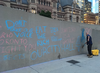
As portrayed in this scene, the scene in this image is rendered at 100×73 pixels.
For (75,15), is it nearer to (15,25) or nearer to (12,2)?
(12,2)

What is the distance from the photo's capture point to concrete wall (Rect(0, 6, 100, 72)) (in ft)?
11.6

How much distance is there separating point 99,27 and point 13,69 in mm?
8020

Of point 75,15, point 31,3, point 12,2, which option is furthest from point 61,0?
point 12,2

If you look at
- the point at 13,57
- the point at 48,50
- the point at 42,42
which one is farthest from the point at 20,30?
the point at 48,50

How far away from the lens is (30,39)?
4.16 metres

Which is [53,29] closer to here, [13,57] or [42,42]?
[42,42]

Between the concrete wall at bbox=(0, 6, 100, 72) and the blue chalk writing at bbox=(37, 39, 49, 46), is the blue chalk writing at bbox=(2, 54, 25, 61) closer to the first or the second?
the concrete wall at bbox=(0, 6, 100, 72)

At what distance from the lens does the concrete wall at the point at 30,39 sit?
3541mm

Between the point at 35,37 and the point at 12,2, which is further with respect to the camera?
the point at 12,2

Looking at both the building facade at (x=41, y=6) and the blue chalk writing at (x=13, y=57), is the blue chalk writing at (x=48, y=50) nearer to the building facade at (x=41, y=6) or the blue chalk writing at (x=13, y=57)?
the blue chalk writing at (x=13, y=57)

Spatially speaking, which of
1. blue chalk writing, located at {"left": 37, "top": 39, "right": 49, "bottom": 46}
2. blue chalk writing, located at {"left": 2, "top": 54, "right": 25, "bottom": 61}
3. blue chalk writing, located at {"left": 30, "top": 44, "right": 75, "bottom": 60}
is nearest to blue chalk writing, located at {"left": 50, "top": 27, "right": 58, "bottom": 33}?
blue chalk writing, located at {"left": 37, "top": 39, "right": 49, "bottom": 46}

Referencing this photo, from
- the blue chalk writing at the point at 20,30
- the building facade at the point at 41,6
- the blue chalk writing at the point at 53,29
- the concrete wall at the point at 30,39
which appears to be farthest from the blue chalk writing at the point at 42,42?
the building facade at the point at 41,6

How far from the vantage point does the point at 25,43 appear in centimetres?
402

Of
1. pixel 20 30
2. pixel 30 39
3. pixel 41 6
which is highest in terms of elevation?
pixel 41 6
